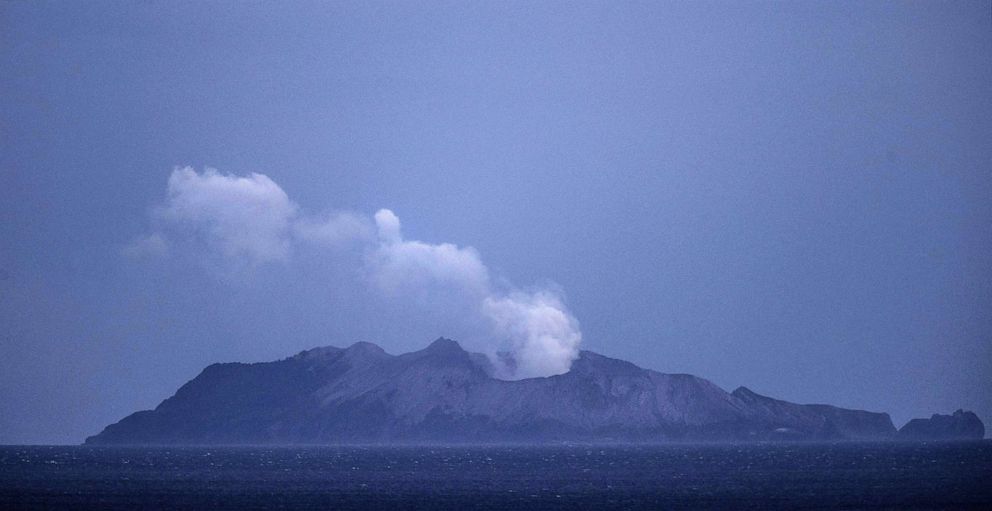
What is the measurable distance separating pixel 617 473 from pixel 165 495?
67054 millimetres

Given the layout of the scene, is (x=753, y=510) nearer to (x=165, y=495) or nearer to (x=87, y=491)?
(x=165, y=495)

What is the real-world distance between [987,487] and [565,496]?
144 feet

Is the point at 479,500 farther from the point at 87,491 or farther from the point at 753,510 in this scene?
the point at 87,491

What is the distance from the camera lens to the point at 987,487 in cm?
11625

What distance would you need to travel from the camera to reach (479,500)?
108 m

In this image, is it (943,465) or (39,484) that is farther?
(943,465)

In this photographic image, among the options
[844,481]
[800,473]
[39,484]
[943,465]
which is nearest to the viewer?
[844,481]

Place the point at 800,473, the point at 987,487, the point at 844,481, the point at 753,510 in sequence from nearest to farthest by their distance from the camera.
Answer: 1. the point at 753,510
2. the point at 987,487
3. the point at 844,481
4. the point at 800,473

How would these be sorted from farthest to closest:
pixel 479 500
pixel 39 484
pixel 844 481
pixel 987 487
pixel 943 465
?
pixel 943 465 → pixel 39 484 → pixel 844 481 → pixel 987 487 → pixel 479 500

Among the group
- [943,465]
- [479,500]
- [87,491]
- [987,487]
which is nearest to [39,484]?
[87,491]

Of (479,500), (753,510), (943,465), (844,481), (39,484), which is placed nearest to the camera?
(753,510)

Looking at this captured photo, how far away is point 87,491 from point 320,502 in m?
36.8

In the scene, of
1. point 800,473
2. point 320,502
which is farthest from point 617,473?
point 320,502

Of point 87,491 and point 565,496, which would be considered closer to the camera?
point 565,496
